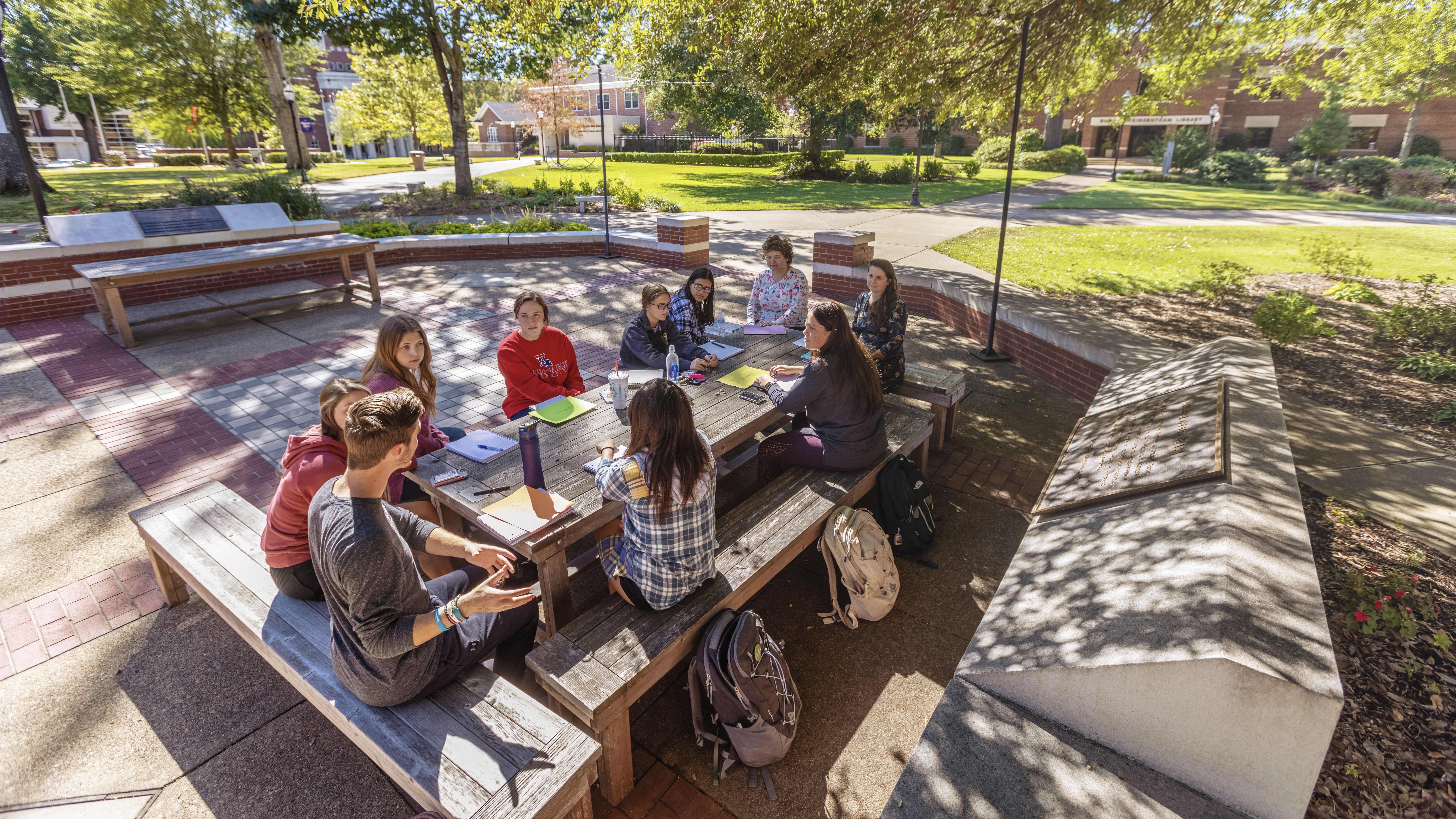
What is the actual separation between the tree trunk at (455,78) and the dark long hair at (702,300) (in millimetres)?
13619

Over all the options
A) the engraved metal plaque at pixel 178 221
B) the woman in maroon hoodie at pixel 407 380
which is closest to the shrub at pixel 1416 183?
the woman in maroon hoodie at pixel 407 380

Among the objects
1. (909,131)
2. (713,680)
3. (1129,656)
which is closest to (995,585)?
(1129,656)

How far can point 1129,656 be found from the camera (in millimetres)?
2402

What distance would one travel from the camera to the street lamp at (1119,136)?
37.2 feet

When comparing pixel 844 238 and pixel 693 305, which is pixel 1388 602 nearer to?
pixel 693 305

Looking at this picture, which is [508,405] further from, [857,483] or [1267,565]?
[1267,565]

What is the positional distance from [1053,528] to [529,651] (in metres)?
2.76

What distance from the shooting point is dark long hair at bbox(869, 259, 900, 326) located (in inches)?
221

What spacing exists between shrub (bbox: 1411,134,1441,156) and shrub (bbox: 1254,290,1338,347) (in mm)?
42203

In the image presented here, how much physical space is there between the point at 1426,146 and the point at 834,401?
50.3 m

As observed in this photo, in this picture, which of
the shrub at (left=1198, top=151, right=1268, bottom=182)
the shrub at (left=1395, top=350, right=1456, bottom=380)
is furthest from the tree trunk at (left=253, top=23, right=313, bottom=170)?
the shrub at (left=1198, top=151, right=1268, bottom=182)

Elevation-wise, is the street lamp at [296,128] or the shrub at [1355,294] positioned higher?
the street lamp at [296,128]

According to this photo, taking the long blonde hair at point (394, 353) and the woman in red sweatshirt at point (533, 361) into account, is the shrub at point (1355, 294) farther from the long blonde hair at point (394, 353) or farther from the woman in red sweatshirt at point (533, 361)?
the long blonde hair at point (394, 353)

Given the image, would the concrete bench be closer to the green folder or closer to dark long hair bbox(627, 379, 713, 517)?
the green folder
